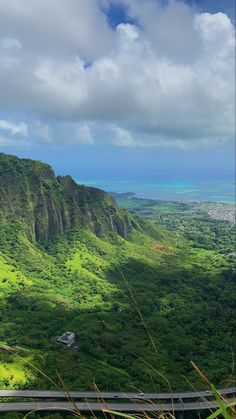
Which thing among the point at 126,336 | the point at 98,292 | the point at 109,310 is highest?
the point at 98,292

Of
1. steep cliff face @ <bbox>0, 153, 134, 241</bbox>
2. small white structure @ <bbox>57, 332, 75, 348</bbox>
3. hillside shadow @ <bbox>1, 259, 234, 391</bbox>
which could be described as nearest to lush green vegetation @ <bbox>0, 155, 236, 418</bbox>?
hillside shadow @ <bbox>1, 259, 234, 391</bbox>

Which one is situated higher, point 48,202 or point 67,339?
point 48,202

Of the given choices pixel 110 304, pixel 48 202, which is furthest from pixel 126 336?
pixel 48 202

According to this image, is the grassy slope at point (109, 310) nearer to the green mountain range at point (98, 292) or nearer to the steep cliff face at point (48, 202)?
the green mountain range at point (98, 292)

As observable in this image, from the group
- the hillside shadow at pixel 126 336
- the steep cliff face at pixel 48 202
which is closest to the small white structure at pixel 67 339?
the hillside shadow at pixel 126 336

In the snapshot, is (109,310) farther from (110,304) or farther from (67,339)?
(67,339)

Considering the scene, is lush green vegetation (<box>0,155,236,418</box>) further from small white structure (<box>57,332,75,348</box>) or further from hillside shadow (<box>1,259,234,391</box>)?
small white structure (<box>57,332,75,348</box>)
